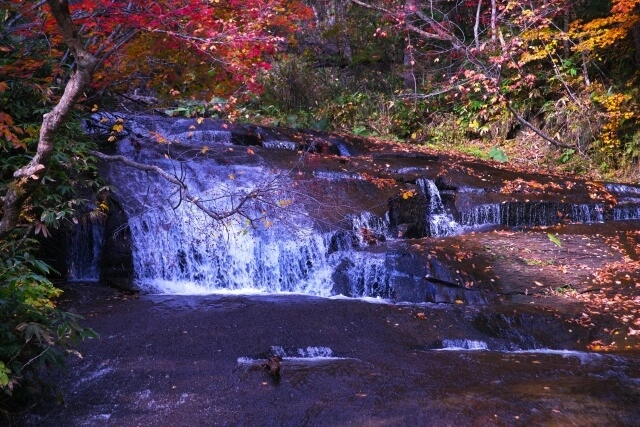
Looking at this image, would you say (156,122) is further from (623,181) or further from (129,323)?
(623,181)

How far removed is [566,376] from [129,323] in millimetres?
4669

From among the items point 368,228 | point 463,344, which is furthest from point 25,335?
point 368,228

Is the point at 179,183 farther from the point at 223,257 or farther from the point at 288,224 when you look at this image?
the point at 288,224

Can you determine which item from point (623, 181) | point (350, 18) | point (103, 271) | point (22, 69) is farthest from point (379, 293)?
point (350, 18)

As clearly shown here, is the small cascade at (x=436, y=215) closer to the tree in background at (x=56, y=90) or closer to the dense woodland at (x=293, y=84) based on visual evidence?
the dense woodland at (x=293, y=84)

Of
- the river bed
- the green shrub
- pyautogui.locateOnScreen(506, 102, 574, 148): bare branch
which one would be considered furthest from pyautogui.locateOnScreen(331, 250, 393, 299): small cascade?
pyautogui.locateOnScreen(506, 102, 574, 148): bare branch

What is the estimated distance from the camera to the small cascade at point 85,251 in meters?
8.00

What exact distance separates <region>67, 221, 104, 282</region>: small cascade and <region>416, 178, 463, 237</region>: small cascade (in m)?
5.89

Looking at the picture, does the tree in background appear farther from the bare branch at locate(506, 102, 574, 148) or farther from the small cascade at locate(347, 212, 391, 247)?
the bare branch at locate(506, 102, 574, 148)

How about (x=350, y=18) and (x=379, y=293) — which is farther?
(x=350, y=18)

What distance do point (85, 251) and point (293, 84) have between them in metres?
10.0

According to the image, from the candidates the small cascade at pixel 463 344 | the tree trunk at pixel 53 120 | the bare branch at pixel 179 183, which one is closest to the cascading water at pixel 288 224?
the small cascade at pixel 463 344

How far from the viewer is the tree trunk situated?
12.1 feet

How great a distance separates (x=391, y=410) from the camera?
14.0ft
